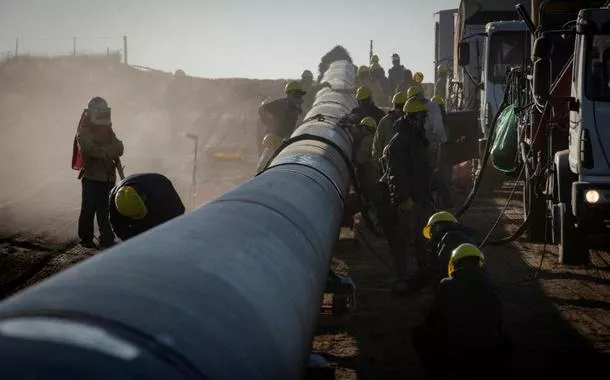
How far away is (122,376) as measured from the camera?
2.60 metres

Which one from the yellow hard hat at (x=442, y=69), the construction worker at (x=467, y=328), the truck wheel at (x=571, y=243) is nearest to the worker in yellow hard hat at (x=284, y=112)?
the truck wheel at (x=571, y=243)

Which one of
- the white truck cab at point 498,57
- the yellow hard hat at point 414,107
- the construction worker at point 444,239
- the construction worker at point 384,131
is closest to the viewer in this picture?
the construction worker at point 444,239

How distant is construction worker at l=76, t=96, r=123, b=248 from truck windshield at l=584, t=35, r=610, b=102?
20.4 feet

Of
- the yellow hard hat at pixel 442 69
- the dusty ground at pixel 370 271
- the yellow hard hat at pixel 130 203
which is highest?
the yellow hard hat at pixel 442 69

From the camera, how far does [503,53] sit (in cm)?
1828

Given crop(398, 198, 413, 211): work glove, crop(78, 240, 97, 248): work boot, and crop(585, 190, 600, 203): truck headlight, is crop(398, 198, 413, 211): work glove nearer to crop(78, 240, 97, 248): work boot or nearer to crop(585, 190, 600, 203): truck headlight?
crop(585, 190, 600, 203): truck headlight

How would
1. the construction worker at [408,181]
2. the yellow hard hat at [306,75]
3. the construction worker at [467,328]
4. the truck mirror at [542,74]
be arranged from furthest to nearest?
1. the yellow hard hat at [306,75]
2. the construction worker at [408,181]
3. the truck mirror at [542,74]
4. the construction worker at [467,328]

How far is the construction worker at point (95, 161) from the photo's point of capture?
42.3 ft

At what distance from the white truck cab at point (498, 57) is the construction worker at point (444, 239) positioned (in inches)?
389

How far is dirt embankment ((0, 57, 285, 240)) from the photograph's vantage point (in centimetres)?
2345

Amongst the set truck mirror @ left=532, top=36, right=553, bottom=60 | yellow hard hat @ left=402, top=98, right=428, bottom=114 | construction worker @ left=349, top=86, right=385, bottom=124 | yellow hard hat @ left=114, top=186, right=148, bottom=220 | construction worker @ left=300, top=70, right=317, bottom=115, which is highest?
construction worker @ left=300, top=70, right=317, bottom=115

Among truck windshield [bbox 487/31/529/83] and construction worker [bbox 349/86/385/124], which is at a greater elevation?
truck windshield [bbox 487/31/529/83]

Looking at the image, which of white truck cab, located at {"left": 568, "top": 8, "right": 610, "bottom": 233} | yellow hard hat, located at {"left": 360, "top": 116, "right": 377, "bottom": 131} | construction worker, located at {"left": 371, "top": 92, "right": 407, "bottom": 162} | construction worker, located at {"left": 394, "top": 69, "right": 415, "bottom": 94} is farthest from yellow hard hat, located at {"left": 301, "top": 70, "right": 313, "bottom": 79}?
white truck cab, located at {"left": 568, "top": 8, "right": 610, "bottom": 233}

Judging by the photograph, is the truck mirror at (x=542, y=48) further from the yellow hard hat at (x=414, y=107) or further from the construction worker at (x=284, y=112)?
the construction worker at (x=284, y=112)
